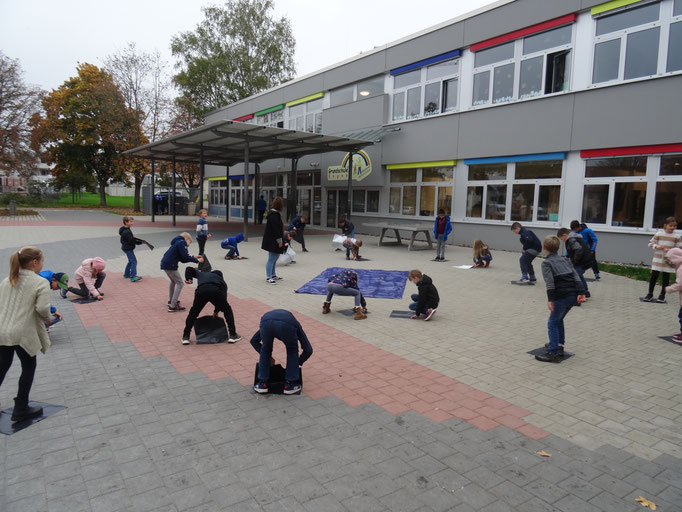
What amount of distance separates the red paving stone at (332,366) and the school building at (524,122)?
11528 mm

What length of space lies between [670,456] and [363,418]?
2.44m

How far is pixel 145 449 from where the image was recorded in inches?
137

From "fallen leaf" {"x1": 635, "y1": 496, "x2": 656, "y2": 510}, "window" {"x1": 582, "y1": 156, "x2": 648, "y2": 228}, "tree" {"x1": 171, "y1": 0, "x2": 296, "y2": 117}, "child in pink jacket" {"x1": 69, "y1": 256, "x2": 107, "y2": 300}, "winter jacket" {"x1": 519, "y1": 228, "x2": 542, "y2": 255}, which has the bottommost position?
"fallen leaf" {"x1": 635, "y1": 496, "x2": 656, "y2": 510}

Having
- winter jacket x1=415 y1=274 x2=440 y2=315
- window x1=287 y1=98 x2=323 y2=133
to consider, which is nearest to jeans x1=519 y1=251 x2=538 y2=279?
winter jacket x1=415 y1=274 x2=440 y2=315

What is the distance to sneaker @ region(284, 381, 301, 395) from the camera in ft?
14.8

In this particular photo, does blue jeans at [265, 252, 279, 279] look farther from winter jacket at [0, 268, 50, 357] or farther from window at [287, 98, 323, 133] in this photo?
window at [287, 98, 323, 133]

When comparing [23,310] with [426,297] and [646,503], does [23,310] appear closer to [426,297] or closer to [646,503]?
[646,503]

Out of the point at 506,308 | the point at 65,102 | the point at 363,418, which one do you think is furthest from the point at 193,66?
the point at 363,418

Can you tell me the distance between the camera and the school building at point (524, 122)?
42.9ft

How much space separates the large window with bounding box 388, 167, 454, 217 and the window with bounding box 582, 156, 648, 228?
544cm

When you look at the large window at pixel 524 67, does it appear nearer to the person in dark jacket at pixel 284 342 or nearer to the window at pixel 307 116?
the window at pixel 307 116

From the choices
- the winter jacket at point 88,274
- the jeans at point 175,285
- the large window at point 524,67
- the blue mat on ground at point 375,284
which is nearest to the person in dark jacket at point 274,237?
the blue mat on ground at point 375,284

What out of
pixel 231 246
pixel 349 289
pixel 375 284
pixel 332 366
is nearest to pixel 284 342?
pixel 332 366

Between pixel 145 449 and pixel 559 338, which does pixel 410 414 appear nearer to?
pixel 145 449
